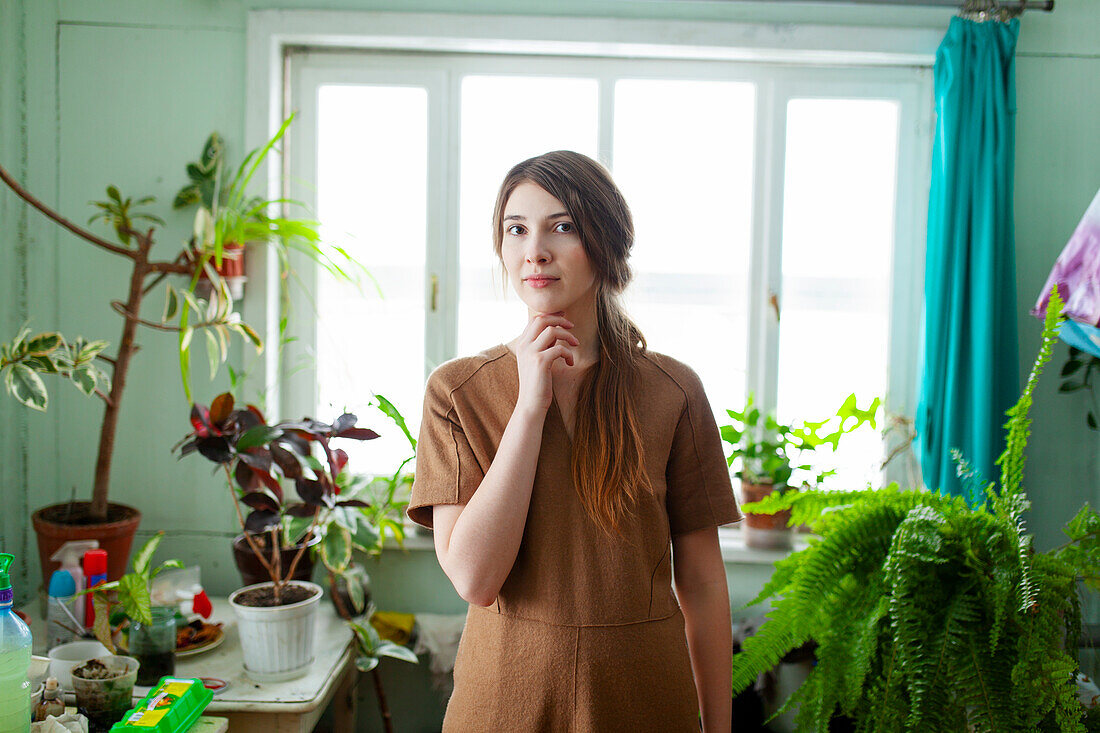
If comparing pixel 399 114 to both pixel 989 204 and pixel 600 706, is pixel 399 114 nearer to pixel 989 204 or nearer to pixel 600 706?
pixel 989 204

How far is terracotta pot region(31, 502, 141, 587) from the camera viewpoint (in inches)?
67.2

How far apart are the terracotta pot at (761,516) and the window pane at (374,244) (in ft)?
3.13

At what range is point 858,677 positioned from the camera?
114 centimetres

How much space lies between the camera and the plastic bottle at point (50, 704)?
119 centimetres

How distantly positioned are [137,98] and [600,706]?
1.95 meters

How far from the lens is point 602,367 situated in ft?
3.41

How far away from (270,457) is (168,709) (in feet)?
1.70

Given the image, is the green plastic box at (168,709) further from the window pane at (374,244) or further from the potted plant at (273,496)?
the window pane at (374,244)

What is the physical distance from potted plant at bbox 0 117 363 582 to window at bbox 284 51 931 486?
0.33 metres

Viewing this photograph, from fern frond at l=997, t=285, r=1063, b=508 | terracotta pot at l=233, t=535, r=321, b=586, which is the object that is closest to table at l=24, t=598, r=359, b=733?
terracotta pot at l=233, t=535, r=321, b=586

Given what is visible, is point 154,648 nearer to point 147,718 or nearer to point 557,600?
point 147,718

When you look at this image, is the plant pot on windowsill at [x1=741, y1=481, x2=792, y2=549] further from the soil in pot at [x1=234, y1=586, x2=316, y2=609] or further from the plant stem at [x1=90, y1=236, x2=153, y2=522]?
the plant stem at [x1=90, y1=236, x2=153, y2=522]

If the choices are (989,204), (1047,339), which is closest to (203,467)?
(1047,339)

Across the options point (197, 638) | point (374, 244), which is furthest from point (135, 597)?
point (374, 244)
